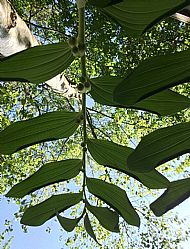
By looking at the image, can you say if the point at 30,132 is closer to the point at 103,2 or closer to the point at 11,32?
the point at 103,2

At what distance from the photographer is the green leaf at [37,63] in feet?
1.27

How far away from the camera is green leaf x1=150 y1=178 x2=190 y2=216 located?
318mm

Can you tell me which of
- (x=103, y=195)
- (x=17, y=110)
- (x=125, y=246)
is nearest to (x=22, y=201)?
(x=17, y=110)

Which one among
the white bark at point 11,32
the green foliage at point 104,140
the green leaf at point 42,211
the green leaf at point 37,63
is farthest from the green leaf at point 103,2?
the white bark at point 11,32

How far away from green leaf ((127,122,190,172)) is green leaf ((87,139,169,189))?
89 millimetres

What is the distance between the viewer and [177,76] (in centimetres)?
28

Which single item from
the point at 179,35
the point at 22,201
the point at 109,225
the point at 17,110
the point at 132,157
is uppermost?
the point at 132,157

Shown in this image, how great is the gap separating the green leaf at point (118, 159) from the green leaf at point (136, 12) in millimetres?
127

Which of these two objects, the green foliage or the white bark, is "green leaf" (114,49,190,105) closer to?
the green foliage

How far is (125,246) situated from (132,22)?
164 inches

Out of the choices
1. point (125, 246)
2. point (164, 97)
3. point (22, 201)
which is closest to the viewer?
point (164, 97)

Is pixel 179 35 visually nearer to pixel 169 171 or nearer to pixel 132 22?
pixel 169 171

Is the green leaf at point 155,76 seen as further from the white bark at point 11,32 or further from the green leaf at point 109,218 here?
the white bark at point 11,32

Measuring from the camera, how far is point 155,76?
282 mm
